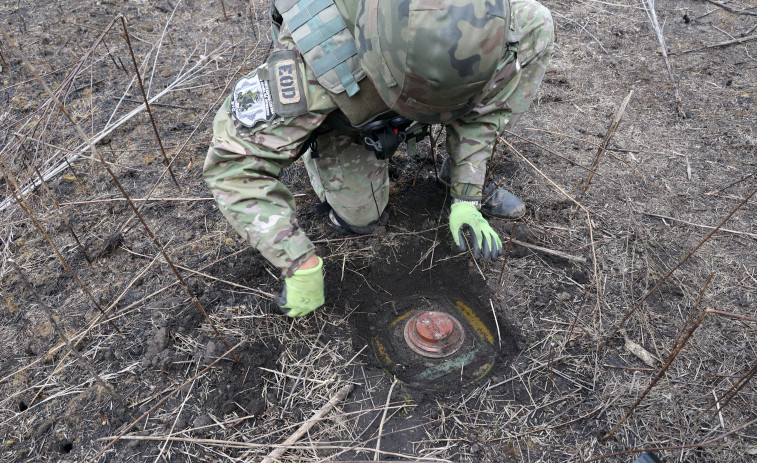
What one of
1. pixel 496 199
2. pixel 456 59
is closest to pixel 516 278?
pixel 496 199

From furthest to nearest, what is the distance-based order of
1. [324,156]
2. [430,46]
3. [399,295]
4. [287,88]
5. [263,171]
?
[324,156]
[399,295]
[263,171]
[287,88]
[430,46]

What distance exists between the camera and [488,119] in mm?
2838

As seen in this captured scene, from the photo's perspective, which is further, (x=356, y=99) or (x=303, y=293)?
(x=303, y=293)

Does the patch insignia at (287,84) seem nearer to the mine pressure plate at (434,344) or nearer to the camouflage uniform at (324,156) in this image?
the camouflage uniform at (324,156)

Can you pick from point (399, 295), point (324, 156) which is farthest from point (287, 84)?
point (399, 295)

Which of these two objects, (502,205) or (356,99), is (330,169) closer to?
(356,99)

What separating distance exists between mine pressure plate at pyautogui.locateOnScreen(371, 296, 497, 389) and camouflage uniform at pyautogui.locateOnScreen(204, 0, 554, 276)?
68cm

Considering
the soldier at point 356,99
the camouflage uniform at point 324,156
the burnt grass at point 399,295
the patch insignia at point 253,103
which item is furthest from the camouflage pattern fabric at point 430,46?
the burnt grass at point 399,295

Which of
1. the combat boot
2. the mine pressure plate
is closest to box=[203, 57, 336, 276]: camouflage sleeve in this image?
the mine pressure plate

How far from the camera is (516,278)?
2.69 meters

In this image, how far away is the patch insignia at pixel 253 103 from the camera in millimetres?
2146

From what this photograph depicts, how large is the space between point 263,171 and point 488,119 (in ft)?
4.63

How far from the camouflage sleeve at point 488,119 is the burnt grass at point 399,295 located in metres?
0.29

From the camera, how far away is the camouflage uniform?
2.20m
